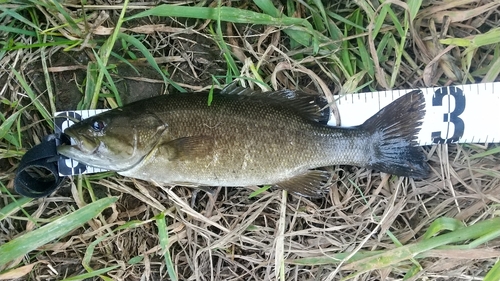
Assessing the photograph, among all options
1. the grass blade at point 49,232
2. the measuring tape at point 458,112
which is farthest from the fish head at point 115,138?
the measuring tape at point 458,112

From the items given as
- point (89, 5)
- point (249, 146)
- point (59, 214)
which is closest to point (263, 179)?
point (249, 146)

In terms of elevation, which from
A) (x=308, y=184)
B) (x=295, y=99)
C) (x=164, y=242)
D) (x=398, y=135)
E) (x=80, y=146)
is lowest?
(x=164, y=242)

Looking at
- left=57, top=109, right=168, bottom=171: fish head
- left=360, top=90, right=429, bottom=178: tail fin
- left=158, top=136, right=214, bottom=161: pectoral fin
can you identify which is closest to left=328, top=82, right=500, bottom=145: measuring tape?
left=360, top=90, right=429, bottom=178: tail fin

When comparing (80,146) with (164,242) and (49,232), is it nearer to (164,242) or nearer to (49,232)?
(49,232)

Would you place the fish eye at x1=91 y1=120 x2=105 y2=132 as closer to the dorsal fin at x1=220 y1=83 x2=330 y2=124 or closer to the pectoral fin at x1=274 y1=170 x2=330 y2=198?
the dorsal fin at x1=220 y1=83 x2=330 y2=124

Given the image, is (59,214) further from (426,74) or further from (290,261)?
(426,74)

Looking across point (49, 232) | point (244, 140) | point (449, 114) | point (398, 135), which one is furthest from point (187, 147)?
point (449, 114)
